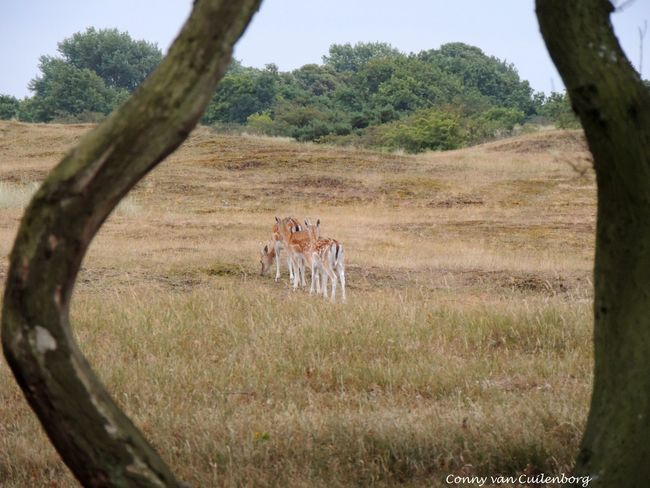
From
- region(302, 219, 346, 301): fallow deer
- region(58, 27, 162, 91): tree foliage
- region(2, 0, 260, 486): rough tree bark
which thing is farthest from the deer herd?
region(58, 27, 162, 91): tree foliage

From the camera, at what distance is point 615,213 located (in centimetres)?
450

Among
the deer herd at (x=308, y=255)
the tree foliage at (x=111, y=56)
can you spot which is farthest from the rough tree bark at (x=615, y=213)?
the tree foliage at (x=111, y=56)

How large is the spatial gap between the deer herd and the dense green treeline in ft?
108

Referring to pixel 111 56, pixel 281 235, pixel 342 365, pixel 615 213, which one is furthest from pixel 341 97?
pixel 615 213

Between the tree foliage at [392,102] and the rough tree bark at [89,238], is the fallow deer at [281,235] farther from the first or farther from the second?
the tree foliage at [392,102]

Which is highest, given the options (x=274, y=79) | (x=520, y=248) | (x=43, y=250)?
(x=274, y=79)

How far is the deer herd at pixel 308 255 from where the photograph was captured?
1491cm

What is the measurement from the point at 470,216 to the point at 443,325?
728 inches

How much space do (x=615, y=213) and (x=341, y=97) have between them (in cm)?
8035

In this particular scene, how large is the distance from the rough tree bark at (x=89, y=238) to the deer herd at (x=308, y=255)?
387 inches

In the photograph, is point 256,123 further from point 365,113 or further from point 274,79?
point 274,79

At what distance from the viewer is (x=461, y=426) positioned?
604 centimetres

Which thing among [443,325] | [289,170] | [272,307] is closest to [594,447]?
[443,325]

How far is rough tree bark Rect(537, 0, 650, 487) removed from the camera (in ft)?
14.4
